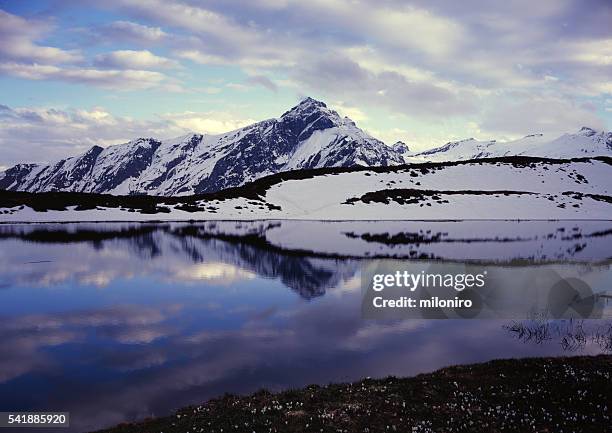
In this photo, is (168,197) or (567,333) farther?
(168,197)

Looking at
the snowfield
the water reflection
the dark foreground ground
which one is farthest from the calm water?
the snowfield

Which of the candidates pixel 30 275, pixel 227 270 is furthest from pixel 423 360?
pixel 30 275

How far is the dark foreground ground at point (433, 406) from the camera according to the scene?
14.8 m

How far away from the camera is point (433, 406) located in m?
16.2

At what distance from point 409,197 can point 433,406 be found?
115 m

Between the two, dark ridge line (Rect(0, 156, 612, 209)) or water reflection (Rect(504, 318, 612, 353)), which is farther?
dark ridge line (Rect(0, 156, 612, 209))

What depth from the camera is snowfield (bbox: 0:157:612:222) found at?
11700 centimetres

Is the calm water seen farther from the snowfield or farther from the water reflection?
the snowfield

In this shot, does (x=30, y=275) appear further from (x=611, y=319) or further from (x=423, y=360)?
(x=611, y=319)

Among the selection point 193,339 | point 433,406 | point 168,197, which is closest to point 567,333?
point 433,406

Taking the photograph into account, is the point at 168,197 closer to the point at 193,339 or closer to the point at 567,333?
the point at 193,339

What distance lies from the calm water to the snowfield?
76.8 m

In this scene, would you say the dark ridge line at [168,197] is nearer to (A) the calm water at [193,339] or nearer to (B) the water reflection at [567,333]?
(A) the calm water at [193,339]

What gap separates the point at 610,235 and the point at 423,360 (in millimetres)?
70365
